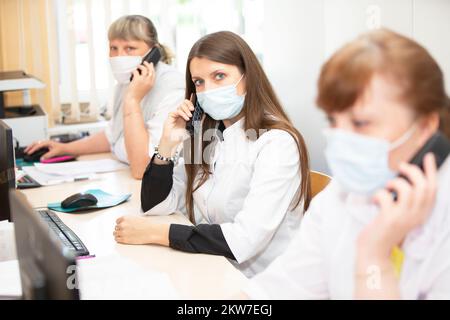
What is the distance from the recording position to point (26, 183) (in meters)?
2.42

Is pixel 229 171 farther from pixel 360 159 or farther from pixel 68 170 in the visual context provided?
pixel 68 170

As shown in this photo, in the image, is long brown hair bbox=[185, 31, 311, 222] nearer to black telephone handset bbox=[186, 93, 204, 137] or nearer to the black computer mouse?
black telephone handset bbox=[186, 93, 204, 137]

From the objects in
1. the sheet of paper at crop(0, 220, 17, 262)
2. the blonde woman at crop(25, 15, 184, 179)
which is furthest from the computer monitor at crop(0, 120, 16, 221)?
the blonde woman at crop(25, 15, 184, 179)

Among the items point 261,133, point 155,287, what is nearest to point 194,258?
point 155,287

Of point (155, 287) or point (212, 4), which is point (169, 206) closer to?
point (155, 287)

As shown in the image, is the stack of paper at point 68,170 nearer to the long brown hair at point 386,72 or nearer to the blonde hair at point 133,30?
the blonde hair at point 133,30

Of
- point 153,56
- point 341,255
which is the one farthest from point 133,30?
point 341,255

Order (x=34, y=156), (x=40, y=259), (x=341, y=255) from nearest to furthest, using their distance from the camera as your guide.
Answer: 1. (x=40, y=259)
2. (x=341, y=255)
3. (x=34, y=156)

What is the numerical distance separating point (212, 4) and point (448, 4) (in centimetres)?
181

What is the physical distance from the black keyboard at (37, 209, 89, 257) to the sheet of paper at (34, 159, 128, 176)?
0.60 metres

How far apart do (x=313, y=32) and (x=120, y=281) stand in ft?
5.23

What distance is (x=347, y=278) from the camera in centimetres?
116

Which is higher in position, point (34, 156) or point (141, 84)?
point (141, 84)

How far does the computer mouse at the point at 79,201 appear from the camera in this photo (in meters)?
2.04
